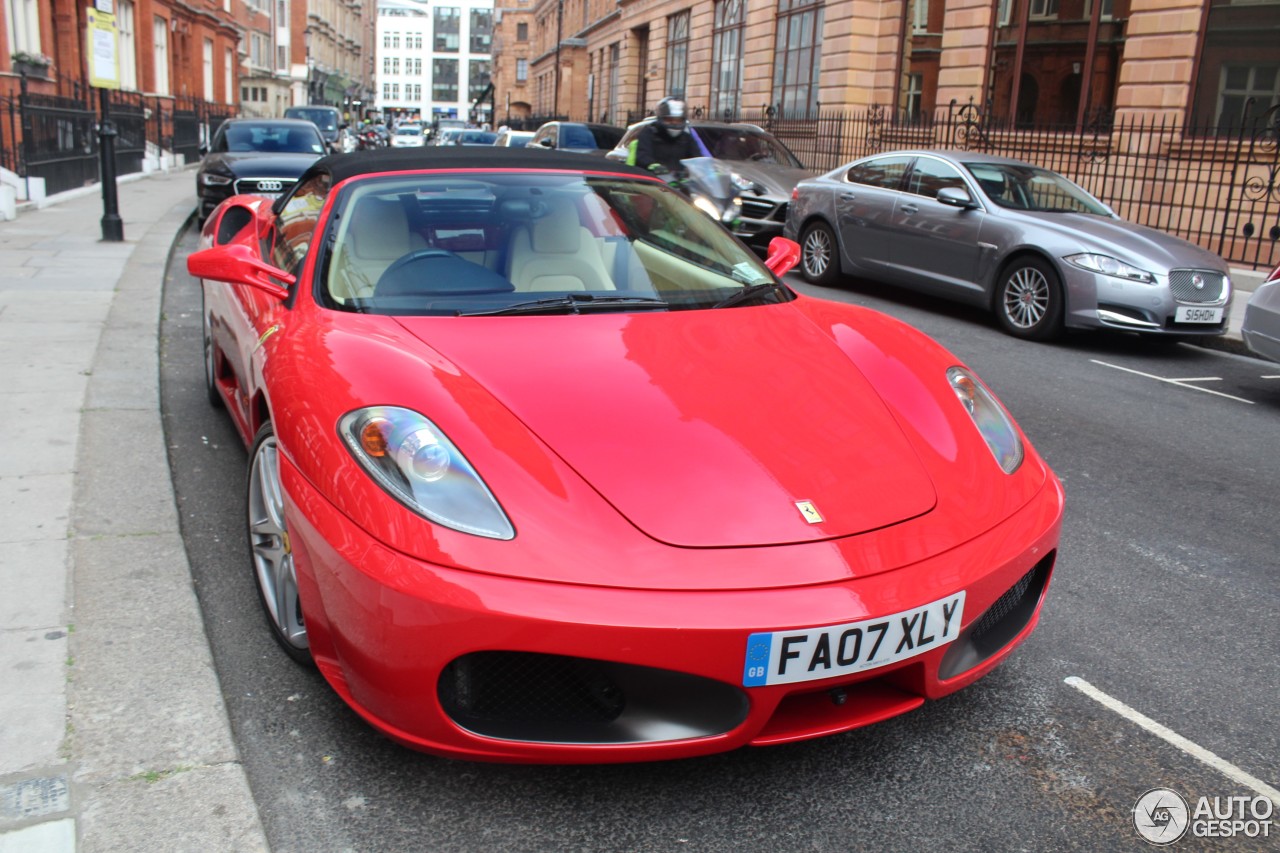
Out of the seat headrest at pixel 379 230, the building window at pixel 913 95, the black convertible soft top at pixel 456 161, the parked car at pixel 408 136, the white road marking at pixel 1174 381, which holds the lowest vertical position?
the white road marking at pixel 1174 381

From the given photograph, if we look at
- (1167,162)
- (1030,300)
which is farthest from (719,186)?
(1167,162)

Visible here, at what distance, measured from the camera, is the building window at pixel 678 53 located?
34.7 meters

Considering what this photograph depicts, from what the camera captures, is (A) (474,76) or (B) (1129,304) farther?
(A) (474,76)

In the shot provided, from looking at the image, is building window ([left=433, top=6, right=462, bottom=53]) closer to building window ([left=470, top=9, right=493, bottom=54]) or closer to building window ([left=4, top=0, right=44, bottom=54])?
building window ([left=470, top=9, right=493, bottom=54])

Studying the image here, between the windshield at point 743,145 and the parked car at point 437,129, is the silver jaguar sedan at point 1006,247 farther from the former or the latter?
the parked car at point 437,129

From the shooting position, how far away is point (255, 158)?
1341 centimetres

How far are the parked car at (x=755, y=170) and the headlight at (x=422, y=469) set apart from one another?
9.03 meters

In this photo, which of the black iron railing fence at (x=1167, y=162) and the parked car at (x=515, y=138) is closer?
the black iron railing fence at (x=1167, y=162)

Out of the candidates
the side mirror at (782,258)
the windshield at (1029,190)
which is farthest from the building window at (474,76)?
the side mirror at (782,258)

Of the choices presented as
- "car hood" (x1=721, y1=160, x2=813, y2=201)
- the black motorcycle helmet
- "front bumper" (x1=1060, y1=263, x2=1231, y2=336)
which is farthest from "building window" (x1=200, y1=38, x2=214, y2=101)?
"front bumper" (x1=1060, y1=263, x2=1231, y2=336)

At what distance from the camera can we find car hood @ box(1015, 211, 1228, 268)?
27.3 ft

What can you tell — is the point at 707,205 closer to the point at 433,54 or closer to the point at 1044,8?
the point at 1044,8

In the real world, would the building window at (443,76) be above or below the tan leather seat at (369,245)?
above

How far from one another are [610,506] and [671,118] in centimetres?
906
